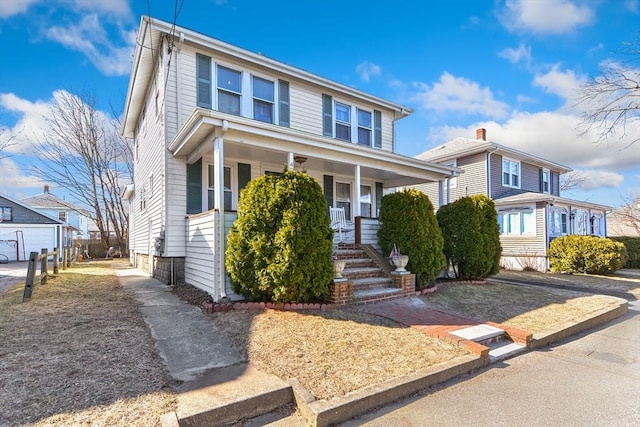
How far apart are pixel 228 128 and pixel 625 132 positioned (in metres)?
12.0

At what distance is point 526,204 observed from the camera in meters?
17.0

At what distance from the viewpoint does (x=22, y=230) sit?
21766mm

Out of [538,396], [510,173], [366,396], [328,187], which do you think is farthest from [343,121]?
[510,173]

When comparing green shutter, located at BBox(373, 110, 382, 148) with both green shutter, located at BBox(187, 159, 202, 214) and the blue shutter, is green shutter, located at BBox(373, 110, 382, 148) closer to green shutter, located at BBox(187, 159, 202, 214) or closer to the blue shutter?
the blue shutter

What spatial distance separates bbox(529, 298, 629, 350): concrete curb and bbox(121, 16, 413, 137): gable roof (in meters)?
9.02

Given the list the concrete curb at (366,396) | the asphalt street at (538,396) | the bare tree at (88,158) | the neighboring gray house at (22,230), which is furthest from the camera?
the bare tree at (88,158)

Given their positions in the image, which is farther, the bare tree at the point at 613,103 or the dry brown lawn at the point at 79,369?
the bare tree at the point at 613,103

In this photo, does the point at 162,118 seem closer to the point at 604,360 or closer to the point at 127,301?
the point at 127,301

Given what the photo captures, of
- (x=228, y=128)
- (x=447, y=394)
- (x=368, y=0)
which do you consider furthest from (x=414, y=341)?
(x=368, y=0)

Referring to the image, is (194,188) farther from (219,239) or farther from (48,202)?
(48,202)

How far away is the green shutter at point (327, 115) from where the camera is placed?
11430 mm

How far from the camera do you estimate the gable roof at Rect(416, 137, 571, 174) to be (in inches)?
701

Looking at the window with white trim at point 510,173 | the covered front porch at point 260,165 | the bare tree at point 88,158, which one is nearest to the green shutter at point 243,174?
the covered front porch at point 260,165

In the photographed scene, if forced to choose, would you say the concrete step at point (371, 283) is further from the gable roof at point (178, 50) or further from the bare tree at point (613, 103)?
the bare tree at point (613, 103)
